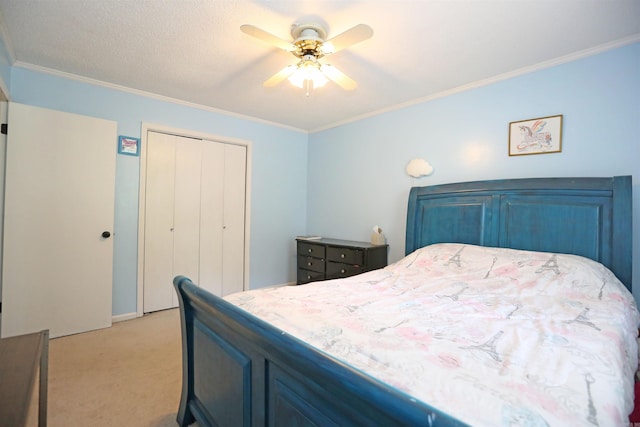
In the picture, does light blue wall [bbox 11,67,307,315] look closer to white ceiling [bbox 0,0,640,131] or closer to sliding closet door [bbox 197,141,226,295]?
white ceiling [bbox 0,0,640,131]

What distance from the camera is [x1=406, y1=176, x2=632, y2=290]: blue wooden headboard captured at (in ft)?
6.61

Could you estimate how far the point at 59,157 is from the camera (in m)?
2.72

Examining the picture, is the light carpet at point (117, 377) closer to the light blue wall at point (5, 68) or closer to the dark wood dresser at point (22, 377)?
the dark wood dresser at point (22, 377)

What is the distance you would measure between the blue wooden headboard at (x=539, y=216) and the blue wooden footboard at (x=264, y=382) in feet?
7.36

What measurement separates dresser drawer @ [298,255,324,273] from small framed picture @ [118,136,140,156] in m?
2.34

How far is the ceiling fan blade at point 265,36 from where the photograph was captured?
66.9 inches

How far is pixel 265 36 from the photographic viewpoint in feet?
5.88

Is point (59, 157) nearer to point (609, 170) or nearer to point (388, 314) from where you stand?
point (388, 314)

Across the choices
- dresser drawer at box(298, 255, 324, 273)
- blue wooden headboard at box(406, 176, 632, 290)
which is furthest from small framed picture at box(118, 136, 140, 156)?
blue wooden headboard at box(406, 176, 632, 290)

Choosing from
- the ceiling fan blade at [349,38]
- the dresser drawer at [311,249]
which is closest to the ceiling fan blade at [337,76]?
the ceiling fan blade at [349,38]

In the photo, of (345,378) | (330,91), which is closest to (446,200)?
(330,91)

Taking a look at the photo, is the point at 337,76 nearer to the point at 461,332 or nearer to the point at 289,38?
the point at 289,38

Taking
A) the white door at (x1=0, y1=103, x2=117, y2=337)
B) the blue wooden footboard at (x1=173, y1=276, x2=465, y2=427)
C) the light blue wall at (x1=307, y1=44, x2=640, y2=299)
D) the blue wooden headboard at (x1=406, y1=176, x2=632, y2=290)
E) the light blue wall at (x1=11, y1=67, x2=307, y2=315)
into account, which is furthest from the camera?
the light blue wall at (x1=11, y1=67, x2=307, y2=315)

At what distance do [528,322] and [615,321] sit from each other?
41cm
